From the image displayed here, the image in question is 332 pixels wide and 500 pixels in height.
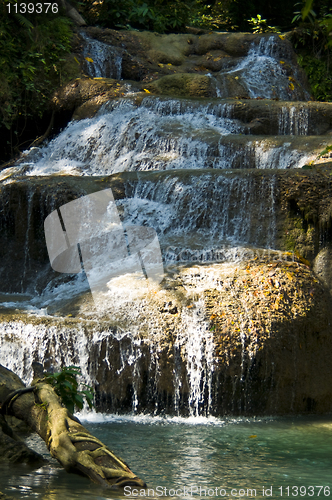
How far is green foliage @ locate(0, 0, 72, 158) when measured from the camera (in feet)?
42.4

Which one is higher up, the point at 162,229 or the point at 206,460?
the point at 162,229

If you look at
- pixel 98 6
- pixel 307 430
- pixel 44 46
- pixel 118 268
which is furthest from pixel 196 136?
pixel 98 6

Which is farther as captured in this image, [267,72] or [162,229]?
[267,72]

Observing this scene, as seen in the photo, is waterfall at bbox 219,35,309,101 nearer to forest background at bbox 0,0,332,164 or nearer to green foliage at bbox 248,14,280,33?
forest background at bbox 0,0,332,164

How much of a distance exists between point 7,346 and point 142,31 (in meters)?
12.8

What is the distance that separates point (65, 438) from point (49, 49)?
40.8ft

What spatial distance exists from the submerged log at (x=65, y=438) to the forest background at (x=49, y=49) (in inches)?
393

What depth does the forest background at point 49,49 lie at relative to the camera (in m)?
13.1

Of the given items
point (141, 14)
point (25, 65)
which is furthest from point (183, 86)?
point (141, 14)

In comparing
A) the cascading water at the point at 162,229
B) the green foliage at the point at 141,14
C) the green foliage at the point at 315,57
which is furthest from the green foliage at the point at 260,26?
the cascading water at the point at 162,229

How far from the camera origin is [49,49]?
1390 cm

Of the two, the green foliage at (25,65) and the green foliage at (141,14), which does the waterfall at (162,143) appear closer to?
the green foliage at (25,65)

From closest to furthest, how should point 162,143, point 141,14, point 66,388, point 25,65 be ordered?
point 66,388, point 162,143, point 25,65, point 141,14

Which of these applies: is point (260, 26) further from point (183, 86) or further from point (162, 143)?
point (162, 143)
